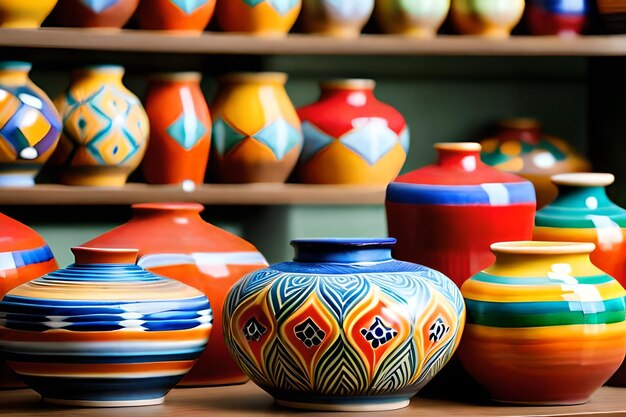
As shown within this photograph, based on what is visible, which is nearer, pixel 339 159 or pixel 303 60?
pixel 339 159

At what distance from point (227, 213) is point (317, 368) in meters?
0.92

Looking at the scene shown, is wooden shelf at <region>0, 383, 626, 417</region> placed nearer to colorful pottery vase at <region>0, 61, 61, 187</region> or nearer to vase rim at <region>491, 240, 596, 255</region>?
vase rim at <region>491, 240, 596, 255</region>

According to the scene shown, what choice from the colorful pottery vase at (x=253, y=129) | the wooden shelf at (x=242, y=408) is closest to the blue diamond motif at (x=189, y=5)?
the colorful pottery vase at (x=253, y=129)

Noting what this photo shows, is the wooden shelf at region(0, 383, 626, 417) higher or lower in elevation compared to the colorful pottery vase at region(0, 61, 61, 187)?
lower

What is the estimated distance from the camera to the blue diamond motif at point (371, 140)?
6.46ft

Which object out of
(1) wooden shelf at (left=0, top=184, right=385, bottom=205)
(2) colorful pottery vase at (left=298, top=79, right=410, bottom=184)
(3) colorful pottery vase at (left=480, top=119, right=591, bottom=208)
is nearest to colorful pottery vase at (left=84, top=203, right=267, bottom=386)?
(1) wooden shelf at (left=0, top=184, right=385, bottom=205)

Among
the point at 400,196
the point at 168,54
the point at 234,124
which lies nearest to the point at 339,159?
the point at 234,124

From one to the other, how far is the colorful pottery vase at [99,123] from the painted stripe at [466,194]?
0.56 meters

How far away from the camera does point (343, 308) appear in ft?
4.01

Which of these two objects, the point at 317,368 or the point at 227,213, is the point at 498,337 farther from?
the point at 227,213

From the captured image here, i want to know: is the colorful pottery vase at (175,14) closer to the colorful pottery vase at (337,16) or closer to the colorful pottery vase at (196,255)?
the colorful pottery vase at (337,16)

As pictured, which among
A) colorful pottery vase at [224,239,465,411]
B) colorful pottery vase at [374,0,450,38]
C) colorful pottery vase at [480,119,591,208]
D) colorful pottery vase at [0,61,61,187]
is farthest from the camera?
colorful pottery vase at [480,119,591,208]

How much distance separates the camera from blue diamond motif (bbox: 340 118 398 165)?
77.5 inches

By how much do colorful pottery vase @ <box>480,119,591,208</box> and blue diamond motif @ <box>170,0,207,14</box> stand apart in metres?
0.57
